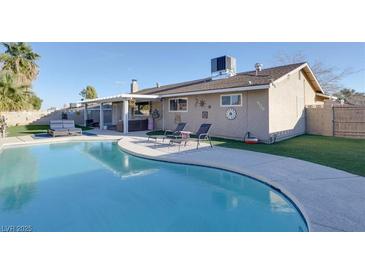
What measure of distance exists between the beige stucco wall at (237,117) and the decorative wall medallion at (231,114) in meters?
0.18

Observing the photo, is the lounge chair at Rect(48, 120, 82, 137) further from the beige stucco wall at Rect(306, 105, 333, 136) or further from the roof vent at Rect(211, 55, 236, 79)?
the beige stucco wall at Rect(306, 105, 333, 136)

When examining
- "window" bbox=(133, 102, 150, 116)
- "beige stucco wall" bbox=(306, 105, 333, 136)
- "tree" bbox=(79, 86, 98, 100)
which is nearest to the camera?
"beige stucco wall" bbox=(306, 105, 333, 136)

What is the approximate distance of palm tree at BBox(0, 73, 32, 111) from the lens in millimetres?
22792

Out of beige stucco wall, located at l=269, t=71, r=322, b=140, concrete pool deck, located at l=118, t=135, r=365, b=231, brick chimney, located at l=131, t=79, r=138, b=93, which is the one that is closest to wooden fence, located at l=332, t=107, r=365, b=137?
beige stucco wall, located at l=269, t=71, r=322, b=140

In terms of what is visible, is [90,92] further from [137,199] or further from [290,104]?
[137,199]

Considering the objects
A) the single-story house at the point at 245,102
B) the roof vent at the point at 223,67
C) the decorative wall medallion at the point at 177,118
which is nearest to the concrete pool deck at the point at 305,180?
the single-story house at the point at 245,102

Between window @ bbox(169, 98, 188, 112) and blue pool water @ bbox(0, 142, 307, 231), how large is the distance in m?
8.69

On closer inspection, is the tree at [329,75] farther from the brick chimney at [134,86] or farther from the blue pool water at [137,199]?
the blue pool water at [137,199]

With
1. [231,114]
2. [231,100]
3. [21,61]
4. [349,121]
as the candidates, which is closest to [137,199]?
[231,114]

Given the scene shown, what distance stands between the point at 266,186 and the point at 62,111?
30158 mm

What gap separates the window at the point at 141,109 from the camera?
22791 mm
